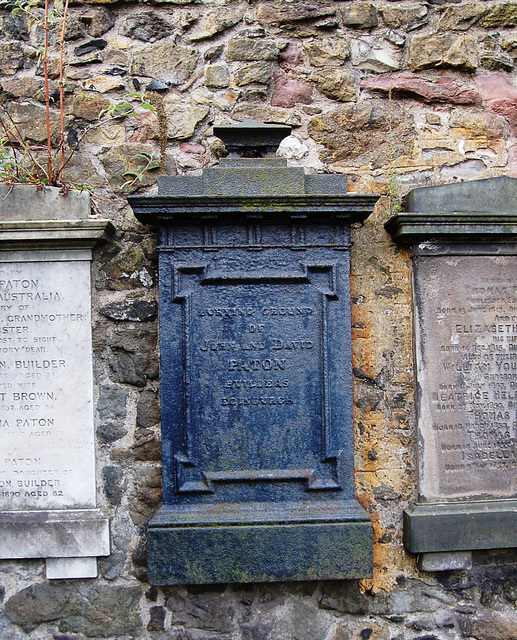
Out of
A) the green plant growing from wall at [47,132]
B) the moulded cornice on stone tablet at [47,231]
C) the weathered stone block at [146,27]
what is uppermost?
the weathered stone block at [146,27]

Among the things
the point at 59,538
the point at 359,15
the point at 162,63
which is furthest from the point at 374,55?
the point at 59,538

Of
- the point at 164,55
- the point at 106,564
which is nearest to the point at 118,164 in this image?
the point at 164,55

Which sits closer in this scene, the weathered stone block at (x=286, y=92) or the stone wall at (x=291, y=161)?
the stone wall at (x=291, y=161)

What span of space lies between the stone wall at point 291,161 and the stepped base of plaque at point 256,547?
0.25 metres

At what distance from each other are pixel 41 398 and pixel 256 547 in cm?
135

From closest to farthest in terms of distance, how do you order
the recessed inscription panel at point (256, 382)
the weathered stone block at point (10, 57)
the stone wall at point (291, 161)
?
the recessed inscription panel at point (256, 382) → the stone wall at point (291, 161) → the weathered stone block at point (10, 57)

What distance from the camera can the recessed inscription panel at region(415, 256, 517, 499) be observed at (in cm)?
278

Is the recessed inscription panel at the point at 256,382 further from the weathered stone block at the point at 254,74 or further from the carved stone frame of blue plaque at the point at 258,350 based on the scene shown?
the weathered stone block at the point at 254,74

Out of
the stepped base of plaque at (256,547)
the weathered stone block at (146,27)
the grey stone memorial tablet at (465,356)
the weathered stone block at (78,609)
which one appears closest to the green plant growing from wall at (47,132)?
the weathered stone block at (146,27)

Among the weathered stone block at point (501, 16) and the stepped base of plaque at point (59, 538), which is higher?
the weathered stone block at point (501, 16)

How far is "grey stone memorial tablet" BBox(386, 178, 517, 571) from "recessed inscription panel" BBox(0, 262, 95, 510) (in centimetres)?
179

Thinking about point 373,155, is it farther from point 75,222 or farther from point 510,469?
point 510,469

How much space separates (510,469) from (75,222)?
2667mm

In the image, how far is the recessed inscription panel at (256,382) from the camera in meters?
2.62
